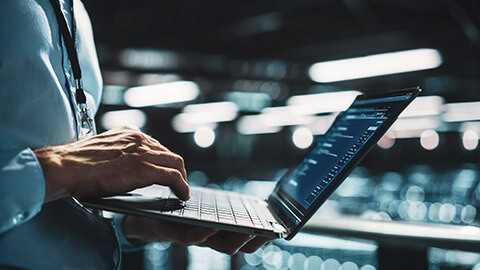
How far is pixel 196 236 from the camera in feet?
2.98

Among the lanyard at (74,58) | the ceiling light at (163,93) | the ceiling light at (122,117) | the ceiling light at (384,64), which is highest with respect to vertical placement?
the ceiling light at (384,64)

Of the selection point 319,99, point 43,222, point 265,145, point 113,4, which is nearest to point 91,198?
point 43,222

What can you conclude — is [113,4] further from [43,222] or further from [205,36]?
[43,222]

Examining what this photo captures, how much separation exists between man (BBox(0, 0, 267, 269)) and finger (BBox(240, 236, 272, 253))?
122 millimetres

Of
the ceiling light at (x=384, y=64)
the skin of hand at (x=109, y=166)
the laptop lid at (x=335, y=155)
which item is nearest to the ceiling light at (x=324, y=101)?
the ceiling light at (x=384, y=64)

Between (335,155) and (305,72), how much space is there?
734cm

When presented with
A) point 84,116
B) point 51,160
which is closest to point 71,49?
point 84,116

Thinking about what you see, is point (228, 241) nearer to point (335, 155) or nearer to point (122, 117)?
Result: point (335, 155)

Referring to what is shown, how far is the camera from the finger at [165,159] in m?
0.77

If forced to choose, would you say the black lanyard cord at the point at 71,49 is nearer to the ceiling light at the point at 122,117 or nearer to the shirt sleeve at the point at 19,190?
the shirt sleeve at the point at 19,190

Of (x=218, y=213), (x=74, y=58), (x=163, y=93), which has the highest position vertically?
(x=74, y=58)

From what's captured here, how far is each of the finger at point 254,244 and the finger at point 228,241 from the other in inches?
1.7

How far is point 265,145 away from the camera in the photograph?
18.2m

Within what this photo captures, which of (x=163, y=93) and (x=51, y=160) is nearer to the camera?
(x=51, y=160)
